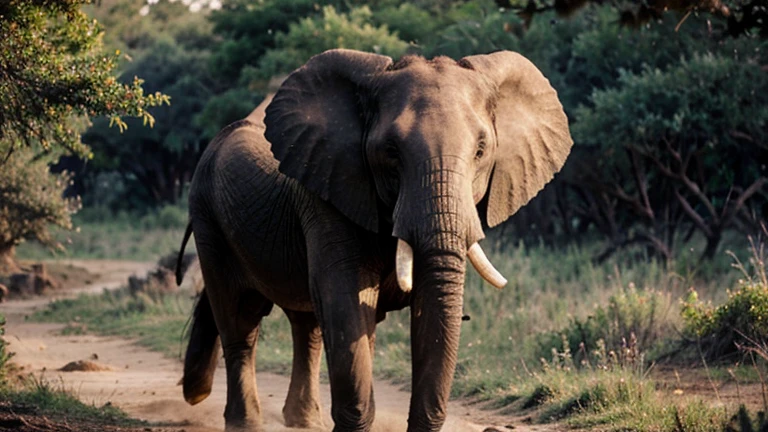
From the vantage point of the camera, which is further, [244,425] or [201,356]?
[201,356]

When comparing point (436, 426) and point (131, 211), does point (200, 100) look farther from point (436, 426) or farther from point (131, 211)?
point (436, 426)

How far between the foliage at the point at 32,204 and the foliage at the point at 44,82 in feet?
29.8

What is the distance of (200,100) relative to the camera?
39344 millimetres

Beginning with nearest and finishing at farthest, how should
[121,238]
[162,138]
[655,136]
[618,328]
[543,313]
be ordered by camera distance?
[618,328] → [543,313] → [655,136] → [121,238] → [162,138]

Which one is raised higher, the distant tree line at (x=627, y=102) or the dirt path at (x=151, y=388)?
the distant tree line at (x=627, y=102)

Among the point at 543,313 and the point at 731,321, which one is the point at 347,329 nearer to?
the point at 731,321

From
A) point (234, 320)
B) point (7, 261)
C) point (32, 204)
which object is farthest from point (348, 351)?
point (7, 261)

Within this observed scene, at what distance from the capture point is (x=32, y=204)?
18250mm

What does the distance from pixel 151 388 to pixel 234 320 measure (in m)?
2.42

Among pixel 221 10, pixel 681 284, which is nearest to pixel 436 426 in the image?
pixel 681 284

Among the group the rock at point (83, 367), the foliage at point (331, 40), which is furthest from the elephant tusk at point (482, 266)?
the foliage at point (331, 40)

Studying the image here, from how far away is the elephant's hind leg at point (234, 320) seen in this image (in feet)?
28.1

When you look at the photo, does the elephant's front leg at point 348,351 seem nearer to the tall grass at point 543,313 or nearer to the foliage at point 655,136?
the tall grass at point 543,313

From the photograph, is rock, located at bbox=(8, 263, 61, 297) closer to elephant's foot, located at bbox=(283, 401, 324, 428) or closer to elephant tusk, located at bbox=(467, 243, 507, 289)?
elephant's foot, located at bbox=(283, 401, 324, 428)
